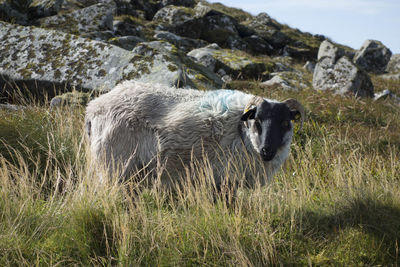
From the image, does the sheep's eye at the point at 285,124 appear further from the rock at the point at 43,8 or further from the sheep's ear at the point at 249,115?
the rock at the point at 43,8

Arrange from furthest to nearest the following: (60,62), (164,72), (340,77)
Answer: (340,77) < (60,62) < (164,72)

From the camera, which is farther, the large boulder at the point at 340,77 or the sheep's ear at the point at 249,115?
the large boulder at the point at 340,77

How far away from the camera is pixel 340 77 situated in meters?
14.3

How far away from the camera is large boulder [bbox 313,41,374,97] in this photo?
13.8 m

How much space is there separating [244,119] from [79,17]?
390 inches

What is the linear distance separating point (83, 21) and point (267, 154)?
10.1m

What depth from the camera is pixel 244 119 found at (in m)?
4.27

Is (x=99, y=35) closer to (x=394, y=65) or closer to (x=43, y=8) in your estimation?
(x=43, y=8)

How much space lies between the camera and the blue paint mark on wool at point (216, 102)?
15.1ft

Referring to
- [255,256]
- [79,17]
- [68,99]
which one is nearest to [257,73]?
[79,17]

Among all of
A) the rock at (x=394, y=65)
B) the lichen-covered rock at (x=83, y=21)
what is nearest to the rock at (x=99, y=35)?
the lichen-covered rock at (x=83, y=21)

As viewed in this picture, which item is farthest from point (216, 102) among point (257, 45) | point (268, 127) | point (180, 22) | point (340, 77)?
point (257, 45)

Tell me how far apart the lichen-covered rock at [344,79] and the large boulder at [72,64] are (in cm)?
Result: 769

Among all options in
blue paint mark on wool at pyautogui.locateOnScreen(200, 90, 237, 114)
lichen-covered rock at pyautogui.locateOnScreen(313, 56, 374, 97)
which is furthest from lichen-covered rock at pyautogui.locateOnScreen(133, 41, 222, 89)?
lichen-covered rock at pyautogui.locateOnScreen(313, 56, 374, 97)
